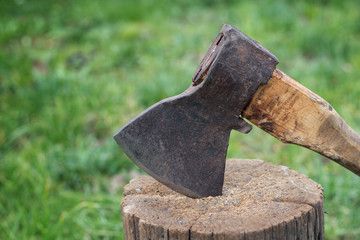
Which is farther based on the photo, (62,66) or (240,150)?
(62,66)

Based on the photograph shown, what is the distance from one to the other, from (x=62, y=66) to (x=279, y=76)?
3.74 m

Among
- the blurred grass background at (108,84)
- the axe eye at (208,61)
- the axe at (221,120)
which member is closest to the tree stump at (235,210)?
the axe at (221,120)

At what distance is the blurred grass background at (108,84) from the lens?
2.99m

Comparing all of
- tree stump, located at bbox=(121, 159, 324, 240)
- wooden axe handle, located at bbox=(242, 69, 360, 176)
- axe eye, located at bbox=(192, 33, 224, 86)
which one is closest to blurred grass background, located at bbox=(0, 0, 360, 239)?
tree stump, located at bbox=(121, 159, 324, 240)

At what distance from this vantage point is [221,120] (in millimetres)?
1657

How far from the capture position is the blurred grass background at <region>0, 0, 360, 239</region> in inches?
118

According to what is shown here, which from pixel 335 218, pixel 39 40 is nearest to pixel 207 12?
pixel 39 40

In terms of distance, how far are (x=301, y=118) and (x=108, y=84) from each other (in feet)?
10.6

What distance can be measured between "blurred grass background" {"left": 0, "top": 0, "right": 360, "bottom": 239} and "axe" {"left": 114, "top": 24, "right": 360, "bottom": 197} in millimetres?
1214

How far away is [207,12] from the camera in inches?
273

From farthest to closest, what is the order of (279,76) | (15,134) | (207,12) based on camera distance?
(207,12) < (15,134) < (279,76)

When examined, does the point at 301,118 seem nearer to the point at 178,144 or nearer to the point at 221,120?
the point at 221,120

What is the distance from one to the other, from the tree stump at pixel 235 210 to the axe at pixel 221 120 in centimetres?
10

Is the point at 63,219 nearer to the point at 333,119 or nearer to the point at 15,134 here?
the point at 15,134
